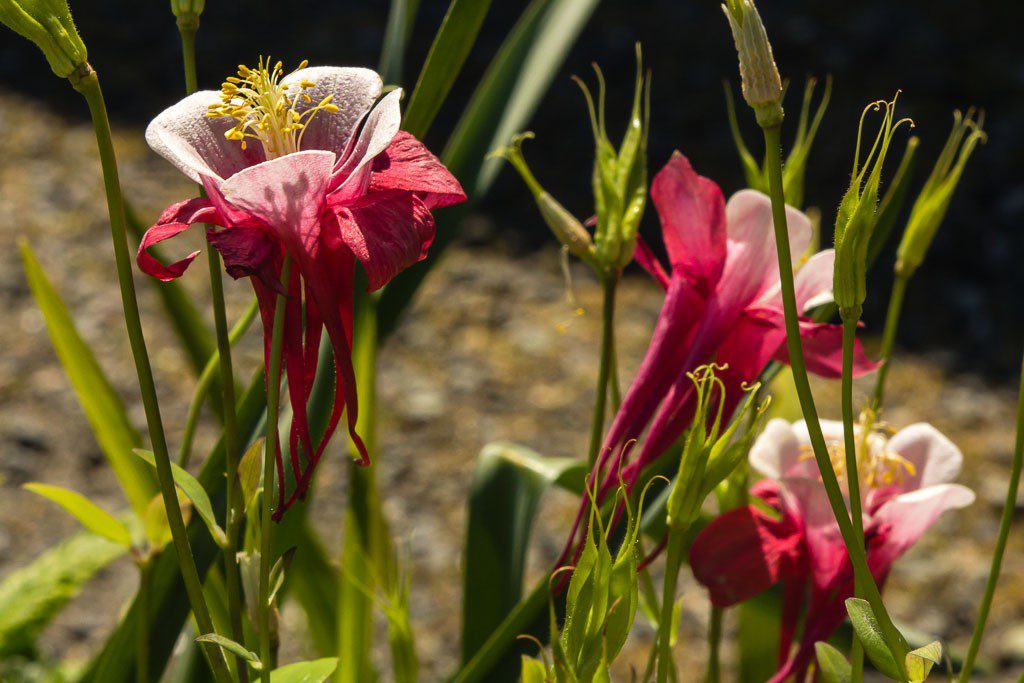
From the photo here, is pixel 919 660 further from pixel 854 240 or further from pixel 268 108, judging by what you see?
pixel 268 108

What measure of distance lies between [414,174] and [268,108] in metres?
0.05

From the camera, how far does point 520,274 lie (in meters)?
1.65

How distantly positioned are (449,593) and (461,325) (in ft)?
1.42

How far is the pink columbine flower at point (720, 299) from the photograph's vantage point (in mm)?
320

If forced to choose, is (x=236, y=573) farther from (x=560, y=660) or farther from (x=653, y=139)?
(x=653, y=139)

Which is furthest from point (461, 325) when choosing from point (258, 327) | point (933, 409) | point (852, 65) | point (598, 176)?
point (598, 176)

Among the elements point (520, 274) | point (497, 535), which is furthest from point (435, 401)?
point (497, 535)

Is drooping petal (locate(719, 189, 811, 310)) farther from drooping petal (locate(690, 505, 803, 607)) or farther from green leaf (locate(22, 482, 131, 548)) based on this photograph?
green leaf (locate(22, 482, 131, 548))

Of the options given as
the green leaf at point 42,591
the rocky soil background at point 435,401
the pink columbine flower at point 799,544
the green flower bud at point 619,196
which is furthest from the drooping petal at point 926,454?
the rocky soil background at point 435,401

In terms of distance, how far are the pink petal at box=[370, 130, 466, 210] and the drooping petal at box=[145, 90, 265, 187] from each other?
35 mm

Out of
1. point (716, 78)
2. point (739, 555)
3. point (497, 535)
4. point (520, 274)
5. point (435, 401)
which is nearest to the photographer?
point (739, 555)

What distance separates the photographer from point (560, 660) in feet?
0.73

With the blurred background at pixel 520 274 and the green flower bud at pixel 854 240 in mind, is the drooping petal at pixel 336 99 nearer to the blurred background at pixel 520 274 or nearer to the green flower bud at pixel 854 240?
the green flower bud at pixel 854 240

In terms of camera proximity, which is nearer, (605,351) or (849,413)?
(849,413)
